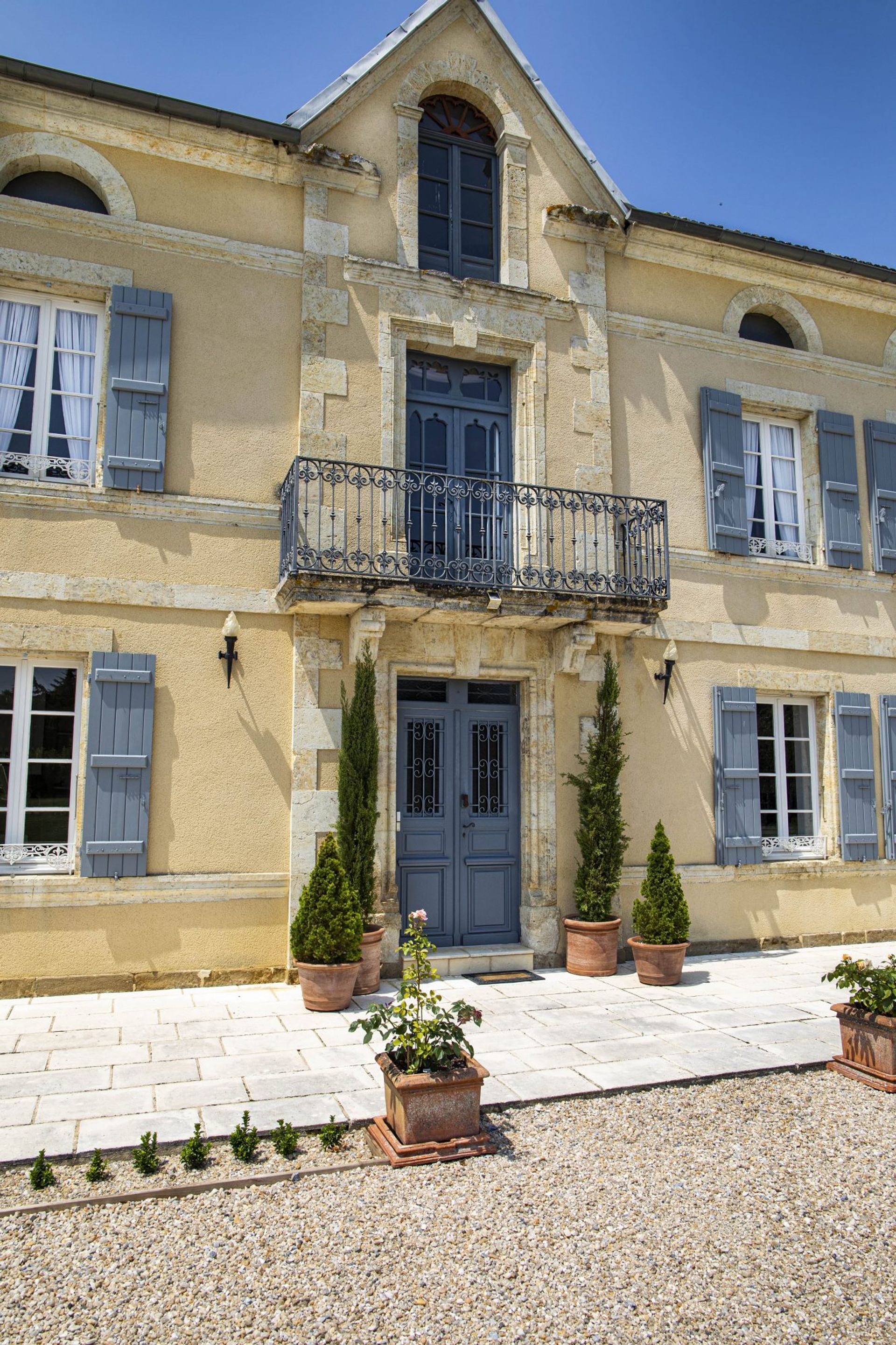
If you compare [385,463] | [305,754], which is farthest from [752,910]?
[385,463]

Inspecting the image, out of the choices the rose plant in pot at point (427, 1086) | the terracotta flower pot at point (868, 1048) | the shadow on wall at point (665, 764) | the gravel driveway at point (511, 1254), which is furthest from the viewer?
the shadow on wall at point (665, 764)

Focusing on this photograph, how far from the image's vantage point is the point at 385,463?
855 centimetres

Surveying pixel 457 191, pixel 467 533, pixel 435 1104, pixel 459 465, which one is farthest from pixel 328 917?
pixel 457 191

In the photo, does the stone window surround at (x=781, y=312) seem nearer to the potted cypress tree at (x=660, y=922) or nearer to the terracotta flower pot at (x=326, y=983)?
the potted cypress tree at (x=660, y=922)

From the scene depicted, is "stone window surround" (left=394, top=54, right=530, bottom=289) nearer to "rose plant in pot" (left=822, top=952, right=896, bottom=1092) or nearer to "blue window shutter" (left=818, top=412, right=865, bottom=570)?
"blue window shutter" (left=818, top=412, right=865, bottom=570)

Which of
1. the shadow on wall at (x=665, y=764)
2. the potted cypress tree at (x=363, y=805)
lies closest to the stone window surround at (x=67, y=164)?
the potted cypress tree at (x=363, y=805)

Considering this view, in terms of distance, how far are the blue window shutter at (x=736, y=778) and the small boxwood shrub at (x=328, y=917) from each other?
13.9ft

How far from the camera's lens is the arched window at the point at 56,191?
312 inches

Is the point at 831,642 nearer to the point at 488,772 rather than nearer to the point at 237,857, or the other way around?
the point at 488,772

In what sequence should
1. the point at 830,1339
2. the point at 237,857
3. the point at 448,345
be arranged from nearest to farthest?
the point at 830,1339 → the point at 237,857 → the point at 448,345

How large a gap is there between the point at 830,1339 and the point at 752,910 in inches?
265

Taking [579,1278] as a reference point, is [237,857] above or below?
above

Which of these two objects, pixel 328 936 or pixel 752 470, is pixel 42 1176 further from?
pixel 752 470

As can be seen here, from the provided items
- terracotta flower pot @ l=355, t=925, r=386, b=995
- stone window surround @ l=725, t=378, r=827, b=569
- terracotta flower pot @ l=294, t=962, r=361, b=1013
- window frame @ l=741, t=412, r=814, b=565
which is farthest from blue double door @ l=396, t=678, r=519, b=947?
stone window surround @ l=725, t=378, r=827, b=569
